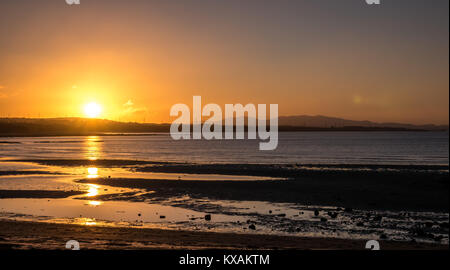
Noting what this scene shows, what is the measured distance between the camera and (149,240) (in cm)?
1496

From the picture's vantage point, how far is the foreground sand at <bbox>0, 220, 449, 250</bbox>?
1380 centimetres

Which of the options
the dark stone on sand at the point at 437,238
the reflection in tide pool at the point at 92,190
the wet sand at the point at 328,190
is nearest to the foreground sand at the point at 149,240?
the dark stone on sand at the point at 437,238

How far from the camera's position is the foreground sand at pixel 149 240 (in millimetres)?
13802

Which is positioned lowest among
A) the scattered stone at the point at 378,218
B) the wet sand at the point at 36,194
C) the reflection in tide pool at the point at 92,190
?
the scattered stone at the point at 378,218

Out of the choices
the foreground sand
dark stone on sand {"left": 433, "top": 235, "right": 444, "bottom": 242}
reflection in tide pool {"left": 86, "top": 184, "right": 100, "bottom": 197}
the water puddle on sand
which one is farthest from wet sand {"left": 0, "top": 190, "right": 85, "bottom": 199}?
dark stone on sand {"left": 433, "top": 235, "right": 444, "bottom": 242}

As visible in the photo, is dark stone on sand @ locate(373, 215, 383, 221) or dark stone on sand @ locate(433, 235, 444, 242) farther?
dark stone on sand @ locate(373, 215, 383, 221)

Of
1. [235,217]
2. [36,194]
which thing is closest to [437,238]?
[235,217]

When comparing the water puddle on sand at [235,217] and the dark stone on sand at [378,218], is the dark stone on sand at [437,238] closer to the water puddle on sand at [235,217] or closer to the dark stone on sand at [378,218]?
the water puddle on sand at [235,217]

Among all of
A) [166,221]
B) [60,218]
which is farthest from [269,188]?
[60,218]

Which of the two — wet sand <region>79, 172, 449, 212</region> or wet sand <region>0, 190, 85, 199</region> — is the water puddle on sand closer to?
wet sand <region>0, 190, 85, 199</region>
